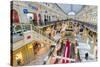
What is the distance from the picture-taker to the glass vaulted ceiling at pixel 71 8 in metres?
2.12

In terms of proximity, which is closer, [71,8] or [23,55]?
[23,55]

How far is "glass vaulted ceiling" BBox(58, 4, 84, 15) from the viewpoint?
2.12m

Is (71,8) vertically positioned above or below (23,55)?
above

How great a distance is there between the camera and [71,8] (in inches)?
84.6

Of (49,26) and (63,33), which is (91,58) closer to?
(63,33)

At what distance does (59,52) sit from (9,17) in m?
0.66

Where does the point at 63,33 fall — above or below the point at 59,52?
above

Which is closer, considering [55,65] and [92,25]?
[55,65]

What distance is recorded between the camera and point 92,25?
88.0 inches

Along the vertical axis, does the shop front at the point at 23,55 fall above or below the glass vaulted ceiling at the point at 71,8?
below

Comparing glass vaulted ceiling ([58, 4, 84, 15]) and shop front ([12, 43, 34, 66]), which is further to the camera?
glass vaulted ceiling ([58, 4, 84, 15])

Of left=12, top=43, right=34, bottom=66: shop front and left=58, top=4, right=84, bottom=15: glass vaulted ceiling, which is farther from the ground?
left=58, top=4, right=84, bottom=15: glass vaulted ceiling

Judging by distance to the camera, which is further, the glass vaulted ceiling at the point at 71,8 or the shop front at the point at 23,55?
the glass vaulted ceiling at the point at 71,8

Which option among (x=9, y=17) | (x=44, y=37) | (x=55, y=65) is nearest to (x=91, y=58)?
(x=55, y=65)
